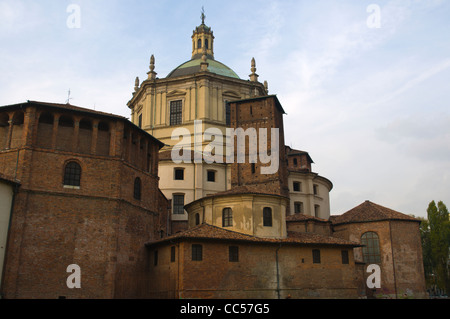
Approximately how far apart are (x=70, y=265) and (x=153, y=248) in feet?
19.0

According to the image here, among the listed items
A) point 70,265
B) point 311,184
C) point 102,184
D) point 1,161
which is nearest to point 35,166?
point 1,161

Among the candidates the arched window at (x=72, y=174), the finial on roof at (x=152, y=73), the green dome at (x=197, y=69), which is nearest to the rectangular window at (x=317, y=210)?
the green dome at (x=197, y=69)

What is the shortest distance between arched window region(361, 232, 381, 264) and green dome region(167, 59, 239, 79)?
72.1 feet

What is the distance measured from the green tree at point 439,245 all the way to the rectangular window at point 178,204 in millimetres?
25336

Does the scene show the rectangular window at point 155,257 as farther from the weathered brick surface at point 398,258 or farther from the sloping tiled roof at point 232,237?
the weathered brick surface at point 398,258

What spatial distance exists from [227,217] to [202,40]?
30.1 meters

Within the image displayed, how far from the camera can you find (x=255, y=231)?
28.9 metres

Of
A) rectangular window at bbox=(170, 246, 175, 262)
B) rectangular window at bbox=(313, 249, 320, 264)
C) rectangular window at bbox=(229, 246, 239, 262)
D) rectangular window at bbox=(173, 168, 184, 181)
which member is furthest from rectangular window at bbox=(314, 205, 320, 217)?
rectangular window at bbox=(170, 246, 175, 262)

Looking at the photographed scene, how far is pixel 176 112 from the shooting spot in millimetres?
44531

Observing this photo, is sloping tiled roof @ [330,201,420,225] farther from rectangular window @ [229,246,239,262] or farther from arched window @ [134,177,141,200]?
arched window @ [134,177,141,200]

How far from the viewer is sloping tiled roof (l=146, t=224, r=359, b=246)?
2589 cm

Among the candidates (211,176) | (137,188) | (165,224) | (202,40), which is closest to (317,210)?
(211,176)

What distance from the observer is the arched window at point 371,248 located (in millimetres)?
35875
